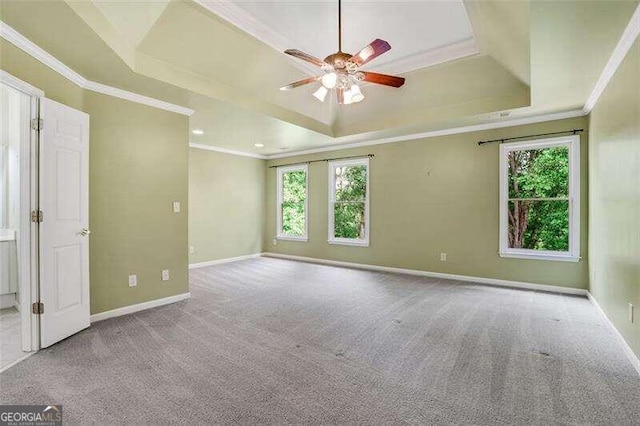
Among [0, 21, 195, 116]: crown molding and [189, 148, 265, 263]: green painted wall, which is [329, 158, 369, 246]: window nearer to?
[189, 148, 265, 263]: green painted wall

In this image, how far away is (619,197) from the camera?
277 centimetres

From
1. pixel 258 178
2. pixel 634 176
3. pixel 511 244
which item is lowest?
pixel 511 244

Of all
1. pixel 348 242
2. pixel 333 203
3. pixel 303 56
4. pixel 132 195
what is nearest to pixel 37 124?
pixel 132 195

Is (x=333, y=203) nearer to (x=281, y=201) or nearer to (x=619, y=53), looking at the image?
(x=281, y=201)

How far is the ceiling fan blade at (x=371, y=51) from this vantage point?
235 centimetres

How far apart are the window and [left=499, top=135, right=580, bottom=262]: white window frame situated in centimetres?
234

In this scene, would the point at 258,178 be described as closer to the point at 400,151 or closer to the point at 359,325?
the point at 400,151

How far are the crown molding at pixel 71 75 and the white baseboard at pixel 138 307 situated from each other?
2365 millimetres

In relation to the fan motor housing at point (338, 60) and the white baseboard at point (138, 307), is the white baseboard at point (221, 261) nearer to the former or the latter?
the white baseboard at point (138, 307)

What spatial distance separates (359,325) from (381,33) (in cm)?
316

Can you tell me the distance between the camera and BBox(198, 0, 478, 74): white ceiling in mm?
2908

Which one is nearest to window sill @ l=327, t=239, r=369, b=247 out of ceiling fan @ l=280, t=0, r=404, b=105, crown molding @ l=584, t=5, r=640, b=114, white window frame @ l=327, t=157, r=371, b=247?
white window frame @ l=327, t=157, r=371, b=247

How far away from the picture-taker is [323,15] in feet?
10.0

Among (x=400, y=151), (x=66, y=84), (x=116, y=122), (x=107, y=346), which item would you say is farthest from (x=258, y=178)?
(x=107, y=346)
